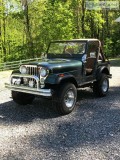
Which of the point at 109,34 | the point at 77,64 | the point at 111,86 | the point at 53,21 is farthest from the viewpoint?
the point at 109,34

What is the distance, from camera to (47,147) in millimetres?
5234

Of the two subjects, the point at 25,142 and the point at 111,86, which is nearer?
the point at 25,142

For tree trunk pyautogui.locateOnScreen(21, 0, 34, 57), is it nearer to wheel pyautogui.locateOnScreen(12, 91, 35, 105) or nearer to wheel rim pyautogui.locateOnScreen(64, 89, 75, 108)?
wheel pyautogui.locateOnScreen(12, 91, 35, 105)

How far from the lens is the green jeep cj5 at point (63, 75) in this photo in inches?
275

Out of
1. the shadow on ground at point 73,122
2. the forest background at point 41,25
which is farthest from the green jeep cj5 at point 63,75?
the forest background at point 41,25

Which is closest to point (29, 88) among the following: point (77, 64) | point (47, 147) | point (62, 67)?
point (62, 67)

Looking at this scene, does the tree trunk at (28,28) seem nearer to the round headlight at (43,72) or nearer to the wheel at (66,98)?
the wheel at (66,98)

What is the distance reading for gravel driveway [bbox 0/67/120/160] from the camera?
16.2 feet

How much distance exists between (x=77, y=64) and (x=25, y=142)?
10.3 ft

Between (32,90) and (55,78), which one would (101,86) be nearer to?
(55,78)

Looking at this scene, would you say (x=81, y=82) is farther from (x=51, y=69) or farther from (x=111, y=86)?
(x=111, y=86)

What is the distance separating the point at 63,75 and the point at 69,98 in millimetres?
694

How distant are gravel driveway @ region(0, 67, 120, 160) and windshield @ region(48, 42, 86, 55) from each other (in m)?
1.58

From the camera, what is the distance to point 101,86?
9.14m
